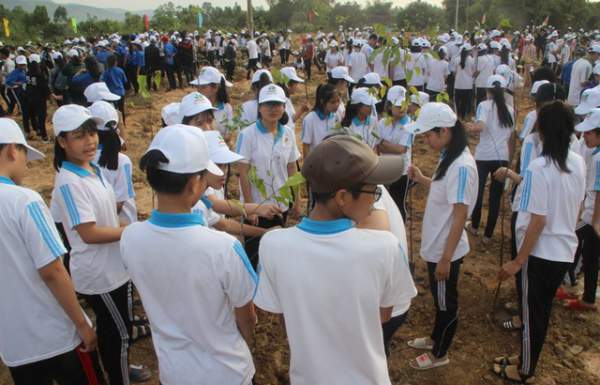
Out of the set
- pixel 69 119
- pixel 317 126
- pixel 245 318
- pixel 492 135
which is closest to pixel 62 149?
pixel 69 119

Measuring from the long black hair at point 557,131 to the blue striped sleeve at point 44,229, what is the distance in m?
2.72

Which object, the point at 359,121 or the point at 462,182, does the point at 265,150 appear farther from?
the point at 462,182

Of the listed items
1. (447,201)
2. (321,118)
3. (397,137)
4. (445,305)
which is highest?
(321,118)

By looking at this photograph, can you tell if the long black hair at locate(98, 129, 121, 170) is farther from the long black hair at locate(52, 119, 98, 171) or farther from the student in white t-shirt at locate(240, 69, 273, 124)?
the student in white t-shirt at locate(240, 69, 273, 124)

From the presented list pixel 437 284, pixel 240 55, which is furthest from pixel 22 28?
pixel 437 284

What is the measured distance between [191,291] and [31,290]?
2.94ft

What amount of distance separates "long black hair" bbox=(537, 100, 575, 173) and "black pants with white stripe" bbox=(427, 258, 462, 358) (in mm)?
883

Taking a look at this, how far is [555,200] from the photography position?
276cm

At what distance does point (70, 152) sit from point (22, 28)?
43691mm

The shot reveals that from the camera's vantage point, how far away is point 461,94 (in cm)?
1066

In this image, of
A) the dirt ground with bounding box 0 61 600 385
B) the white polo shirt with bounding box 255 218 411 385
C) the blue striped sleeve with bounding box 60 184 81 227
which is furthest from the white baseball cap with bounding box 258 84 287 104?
the white polo shirt with bounding box 255 218 411 385

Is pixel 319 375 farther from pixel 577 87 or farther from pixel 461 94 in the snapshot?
pixel 461 94

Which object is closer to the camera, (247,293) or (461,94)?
(247,293)

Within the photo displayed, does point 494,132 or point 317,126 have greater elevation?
point 317,126
